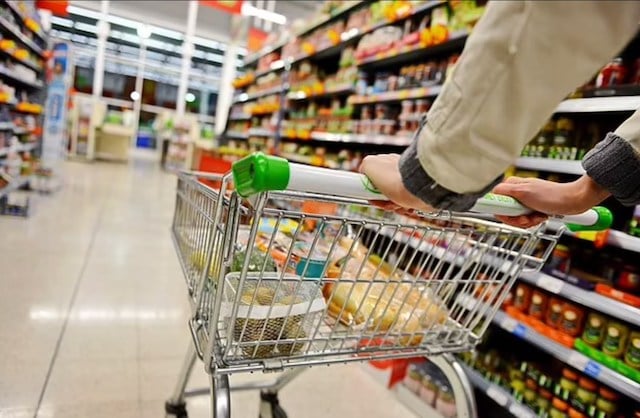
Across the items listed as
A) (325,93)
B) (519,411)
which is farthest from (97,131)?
(519,411)

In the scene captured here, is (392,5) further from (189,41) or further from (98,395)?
(189,41)

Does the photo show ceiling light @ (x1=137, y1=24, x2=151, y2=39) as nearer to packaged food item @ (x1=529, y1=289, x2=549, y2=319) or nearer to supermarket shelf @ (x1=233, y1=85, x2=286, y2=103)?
supermarket shelf @ (x1=233, y1=85, x2=286, y2=103)

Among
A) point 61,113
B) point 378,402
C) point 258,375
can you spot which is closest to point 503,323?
point 378,402

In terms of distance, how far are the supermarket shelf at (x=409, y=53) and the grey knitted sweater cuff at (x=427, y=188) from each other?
6.09 ft

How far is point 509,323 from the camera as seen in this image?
1712 mm

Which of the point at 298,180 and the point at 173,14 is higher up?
the point at 173,14

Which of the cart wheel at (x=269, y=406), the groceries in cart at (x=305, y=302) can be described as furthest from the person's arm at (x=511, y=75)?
the cart wheel at (x=269, y=406)

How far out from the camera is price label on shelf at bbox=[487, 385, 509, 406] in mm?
1673

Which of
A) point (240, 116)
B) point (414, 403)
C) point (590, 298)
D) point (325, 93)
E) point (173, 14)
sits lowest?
point (414, 403)

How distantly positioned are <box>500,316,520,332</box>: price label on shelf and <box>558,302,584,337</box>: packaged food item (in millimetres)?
156

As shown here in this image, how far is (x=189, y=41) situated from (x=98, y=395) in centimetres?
1135

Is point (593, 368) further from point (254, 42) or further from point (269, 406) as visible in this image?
point (254, 42)

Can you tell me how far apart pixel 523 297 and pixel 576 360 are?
1.09 ft

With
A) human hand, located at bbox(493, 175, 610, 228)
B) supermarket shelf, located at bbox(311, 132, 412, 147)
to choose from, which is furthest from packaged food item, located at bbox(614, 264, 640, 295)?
supermarket shelf, located at bbox(311, 132, 412, 147)
